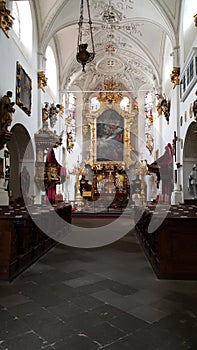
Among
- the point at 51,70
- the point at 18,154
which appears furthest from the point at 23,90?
the point at 51,70

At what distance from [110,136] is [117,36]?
268 inches

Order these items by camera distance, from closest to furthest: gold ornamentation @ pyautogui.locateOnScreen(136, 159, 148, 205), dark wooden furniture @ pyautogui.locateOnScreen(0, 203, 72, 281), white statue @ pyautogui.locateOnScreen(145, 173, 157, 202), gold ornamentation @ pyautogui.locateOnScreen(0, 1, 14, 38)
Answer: dark wooden furniture @ pyautogui.locateOnScreen(0, 203, 72, 281) → gold ornamentation @ pyautogui.locateOnScreen(0, 1, 14, 38) → white statue @ pyautogui.locateOnScreen(145, 173, 157, 202) → gold ornamentation @ pyautogui.locateOnScreen(136, 159, 148, 205)

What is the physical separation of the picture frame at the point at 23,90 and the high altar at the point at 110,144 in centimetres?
917

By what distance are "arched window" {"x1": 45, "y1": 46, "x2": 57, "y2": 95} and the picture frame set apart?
12.7ft

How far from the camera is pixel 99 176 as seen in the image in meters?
19.6

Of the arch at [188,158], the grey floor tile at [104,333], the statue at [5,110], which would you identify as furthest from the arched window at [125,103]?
the grey floor tile at [104,333]

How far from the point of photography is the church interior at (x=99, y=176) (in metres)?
2.95

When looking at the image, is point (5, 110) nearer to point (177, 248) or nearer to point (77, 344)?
point (177, 248)

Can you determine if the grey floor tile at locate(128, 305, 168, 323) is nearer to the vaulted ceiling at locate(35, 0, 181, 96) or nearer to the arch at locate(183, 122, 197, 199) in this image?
the arch at locate(183, 122, 197, 199)

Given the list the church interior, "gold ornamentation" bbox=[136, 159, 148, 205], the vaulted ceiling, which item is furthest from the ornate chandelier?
"gold ornamentation" bbox=[136, 159, 148, 205]

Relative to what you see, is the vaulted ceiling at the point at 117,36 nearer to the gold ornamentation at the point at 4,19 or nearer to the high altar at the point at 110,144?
the high altar at the point at 110,144

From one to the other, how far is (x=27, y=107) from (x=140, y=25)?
7.41 m

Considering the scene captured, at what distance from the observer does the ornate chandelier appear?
20411 mm

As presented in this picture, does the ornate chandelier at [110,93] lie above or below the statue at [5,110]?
above
